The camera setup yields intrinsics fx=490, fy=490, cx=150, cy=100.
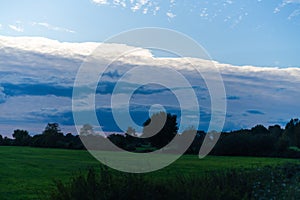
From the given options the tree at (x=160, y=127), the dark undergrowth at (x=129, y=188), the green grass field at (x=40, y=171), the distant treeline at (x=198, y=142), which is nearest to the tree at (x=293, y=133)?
the distant treeline at (x=198, y=142)

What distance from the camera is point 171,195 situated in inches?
464

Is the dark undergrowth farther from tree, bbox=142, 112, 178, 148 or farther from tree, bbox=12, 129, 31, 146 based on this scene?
tree, bbox=12, 129, 31, 146

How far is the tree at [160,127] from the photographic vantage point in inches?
1194

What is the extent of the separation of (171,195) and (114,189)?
1550 millimetres

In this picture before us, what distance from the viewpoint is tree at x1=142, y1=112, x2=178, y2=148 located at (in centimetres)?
3033

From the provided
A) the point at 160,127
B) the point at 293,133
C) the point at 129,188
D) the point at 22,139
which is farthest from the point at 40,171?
the point at 293,133

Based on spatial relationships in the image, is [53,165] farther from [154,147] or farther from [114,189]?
[114,189]

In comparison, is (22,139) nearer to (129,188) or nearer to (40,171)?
(40,171)

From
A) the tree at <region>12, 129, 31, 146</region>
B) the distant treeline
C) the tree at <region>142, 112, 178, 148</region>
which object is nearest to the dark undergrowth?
the tree at <region>142, 112, 178, 148</region>

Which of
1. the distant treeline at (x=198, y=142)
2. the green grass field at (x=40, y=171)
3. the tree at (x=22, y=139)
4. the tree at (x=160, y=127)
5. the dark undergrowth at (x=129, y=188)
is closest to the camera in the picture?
the dark undergrowth at (x=129, y=188)

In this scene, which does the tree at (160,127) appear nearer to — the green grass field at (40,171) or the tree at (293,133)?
the green grass field at (40,171)

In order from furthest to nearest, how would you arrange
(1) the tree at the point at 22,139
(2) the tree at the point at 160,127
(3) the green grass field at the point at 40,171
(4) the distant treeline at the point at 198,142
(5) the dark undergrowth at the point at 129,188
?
1. (1) the tree at the point at 22,139
2. (4) the distant treeline at the point at 198,142
3. (2) the tree at the point at 160,127
4. (3) the green grass field at the point at 40,171
5. (5) the dark undergrowth at the point at 129,188

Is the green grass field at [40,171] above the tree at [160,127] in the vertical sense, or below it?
below

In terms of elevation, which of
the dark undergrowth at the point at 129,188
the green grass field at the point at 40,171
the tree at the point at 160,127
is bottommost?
the dark undergrowth at the point at 129,188
